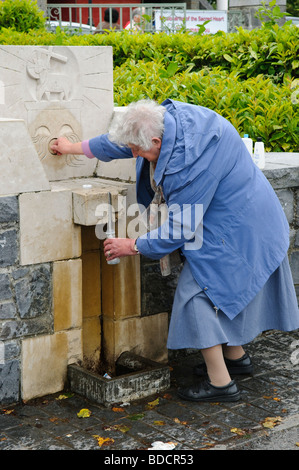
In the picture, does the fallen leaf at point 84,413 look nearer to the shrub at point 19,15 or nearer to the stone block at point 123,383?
the stone block at point 123,383

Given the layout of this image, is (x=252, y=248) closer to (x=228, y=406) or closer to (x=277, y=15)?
(x=228, y=406)

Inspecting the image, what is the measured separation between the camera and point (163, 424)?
3.66 meters

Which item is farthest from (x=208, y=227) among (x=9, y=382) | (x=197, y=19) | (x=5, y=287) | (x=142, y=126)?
(x=197, y=19)

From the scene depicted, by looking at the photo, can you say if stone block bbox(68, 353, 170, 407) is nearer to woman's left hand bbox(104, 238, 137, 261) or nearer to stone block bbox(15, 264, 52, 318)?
stone block bbox(15, 264, 52, 318)

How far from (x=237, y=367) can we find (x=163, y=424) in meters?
0.82

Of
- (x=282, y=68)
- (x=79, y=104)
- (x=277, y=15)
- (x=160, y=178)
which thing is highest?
(x=277, y=15)

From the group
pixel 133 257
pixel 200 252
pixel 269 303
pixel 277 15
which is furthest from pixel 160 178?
pixel 277 15

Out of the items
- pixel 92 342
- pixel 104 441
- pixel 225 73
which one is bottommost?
pixel 104 441

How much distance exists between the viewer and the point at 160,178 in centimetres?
367

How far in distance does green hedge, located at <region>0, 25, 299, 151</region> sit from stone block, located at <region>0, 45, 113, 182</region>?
1.22m

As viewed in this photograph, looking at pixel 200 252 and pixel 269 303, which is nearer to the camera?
pixel 200 252

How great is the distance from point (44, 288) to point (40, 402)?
0.60 meters

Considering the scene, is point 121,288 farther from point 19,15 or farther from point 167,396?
point 19,15

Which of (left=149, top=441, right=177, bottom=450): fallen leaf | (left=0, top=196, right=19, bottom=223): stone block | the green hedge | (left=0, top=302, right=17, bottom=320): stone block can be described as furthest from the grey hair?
the green hedge
